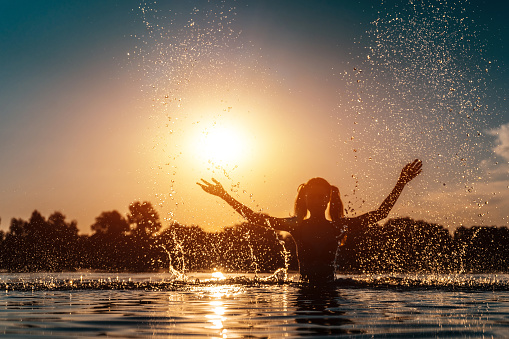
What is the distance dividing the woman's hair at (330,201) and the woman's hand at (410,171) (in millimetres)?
1581

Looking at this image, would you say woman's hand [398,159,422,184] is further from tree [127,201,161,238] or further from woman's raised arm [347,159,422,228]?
tree [127,201,161,238]

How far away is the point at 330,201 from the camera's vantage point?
13539 mm

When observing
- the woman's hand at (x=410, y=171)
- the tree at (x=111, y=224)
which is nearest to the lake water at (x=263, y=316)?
the woman's hand at (x=410, y=171)

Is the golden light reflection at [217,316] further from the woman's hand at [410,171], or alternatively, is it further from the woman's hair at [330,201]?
the woman's hand at [410,171]

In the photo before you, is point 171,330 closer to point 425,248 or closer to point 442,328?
point 442,328

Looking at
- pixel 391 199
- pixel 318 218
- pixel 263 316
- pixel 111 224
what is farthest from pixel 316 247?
pixel 111 224

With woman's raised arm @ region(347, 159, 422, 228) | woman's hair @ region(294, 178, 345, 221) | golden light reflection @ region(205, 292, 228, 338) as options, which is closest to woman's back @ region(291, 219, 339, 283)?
woman's hair @ region(294, 178, 345, 221)

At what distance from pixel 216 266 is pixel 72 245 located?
63.0 metres

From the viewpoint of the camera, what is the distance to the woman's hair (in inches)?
520

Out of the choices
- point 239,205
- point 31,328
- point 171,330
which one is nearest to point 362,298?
point 239,205

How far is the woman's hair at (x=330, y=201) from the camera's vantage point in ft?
43.3

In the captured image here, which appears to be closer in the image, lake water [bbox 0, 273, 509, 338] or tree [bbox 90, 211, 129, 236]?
lake water [bbox 0, 273, 509, 338]

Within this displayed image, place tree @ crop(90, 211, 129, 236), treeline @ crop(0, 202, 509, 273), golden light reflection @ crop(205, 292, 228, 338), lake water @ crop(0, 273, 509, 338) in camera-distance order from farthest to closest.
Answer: tree @ crop(90, 211, 129, 236) < treeline @ crop(0, 202, 509, 273) < golden light reflection @ crop(205, 292, 228, 338) < lake water @ crop(0, 273, 509, 338)

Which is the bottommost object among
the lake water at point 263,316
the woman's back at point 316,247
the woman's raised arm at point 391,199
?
the lake water at point 263,316
